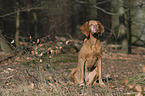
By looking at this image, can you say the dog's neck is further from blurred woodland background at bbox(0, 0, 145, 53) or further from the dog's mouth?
blurred woodland background at bbox(0, 0, 145, 53)

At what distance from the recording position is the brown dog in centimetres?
443

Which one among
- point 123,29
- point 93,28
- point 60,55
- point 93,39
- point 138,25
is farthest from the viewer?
point 138,25

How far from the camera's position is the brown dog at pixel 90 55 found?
4.43 m

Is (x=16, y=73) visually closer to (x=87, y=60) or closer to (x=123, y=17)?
(x=87, y=60)

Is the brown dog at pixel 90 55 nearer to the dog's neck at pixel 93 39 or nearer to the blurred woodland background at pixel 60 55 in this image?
the dog's neck at pixel 93 39

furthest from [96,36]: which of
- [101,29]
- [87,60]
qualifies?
[87,60]

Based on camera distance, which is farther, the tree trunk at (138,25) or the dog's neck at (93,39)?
the tree trunk at (138,25)

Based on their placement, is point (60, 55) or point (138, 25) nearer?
point (60, 55)

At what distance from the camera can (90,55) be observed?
177 inches

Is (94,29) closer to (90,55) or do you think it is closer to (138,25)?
(90,55)

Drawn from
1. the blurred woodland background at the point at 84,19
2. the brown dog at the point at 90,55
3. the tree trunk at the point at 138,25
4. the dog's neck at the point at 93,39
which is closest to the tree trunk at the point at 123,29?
the blurred woodland background at the point at 84,19

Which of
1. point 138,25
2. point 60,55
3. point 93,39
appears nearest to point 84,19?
point 138,25

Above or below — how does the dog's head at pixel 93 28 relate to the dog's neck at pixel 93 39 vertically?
above

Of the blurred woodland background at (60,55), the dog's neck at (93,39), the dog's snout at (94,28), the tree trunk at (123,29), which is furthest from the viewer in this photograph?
the tree trunk at (123,29)
